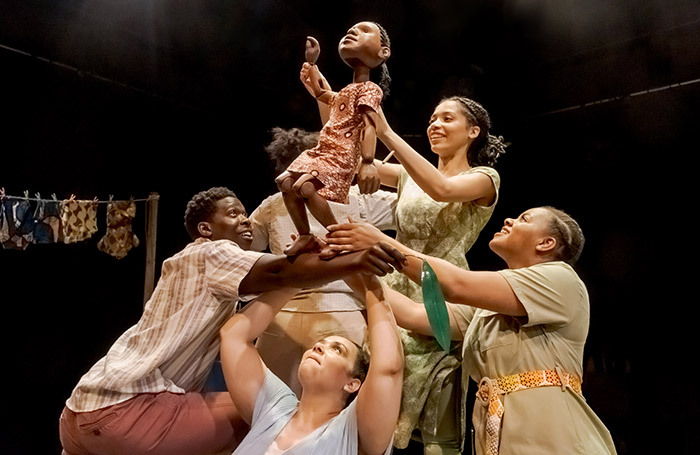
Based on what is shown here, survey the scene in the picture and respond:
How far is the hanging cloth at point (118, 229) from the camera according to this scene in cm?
415

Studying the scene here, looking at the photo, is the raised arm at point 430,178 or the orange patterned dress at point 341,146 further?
the raised arm at point 430,178

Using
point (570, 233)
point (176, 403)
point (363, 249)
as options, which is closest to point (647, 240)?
point (570, 233)

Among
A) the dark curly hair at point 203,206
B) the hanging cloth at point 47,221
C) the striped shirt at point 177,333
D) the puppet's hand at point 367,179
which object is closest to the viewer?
the puppet's hand at point 367,179

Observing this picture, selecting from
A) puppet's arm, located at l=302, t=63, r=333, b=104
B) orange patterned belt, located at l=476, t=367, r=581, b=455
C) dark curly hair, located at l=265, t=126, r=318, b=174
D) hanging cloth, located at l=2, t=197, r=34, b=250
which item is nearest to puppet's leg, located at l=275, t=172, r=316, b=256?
puppet's arm, located at l=302, t=63, r=333, b=104

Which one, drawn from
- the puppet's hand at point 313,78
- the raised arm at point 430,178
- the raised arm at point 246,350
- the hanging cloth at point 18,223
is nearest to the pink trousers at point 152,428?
the raised arm at point 246,350

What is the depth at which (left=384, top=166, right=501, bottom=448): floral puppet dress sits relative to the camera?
2248mm

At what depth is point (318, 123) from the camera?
16.3 feet

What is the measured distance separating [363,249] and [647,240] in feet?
9.31

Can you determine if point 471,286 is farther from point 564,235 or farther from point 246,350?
point 246,350

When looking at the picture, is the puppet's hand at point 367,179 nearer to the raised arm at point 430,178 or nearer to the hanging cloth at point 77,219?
the raised arm at point 430,178

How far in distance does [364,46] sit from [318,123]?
2.92m

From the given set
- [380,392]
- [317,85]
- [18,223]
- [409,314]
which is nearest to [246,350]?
[380,392]

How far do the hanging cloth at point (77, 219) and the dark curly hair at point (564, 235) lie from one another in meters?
2.91

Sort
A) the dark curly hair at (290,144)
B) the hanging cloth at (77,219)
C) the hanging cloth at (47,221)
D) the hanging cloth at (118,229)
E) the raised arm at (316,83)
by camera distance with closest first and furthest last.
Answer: the raised arm at (316,83) → the dark curly hair at (290,144) → the hanging cloth at (47,221) → the hanging cloth at (77,219) → the hanging cloth at (118,229)
